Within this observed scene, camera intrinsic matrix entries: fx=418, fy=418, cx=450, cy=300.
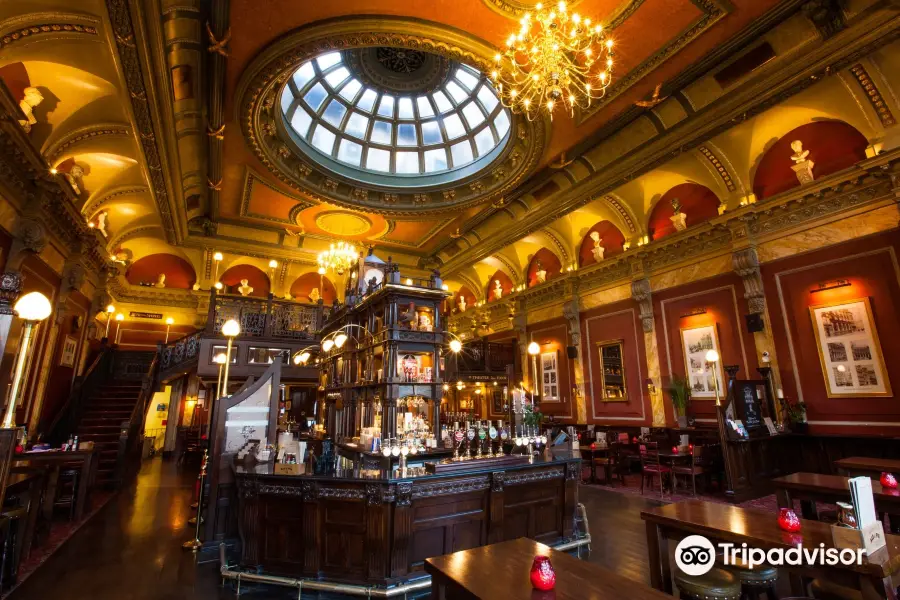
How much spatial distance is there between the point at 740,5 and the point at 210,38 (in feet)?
26.8

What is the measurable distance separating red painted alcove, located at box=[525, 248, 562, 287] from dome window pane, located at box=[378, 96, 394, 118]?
6.95 m

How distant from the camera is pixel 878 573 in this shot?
2.09m

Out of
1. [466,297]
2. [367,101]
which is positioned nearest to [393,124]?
[367,101]

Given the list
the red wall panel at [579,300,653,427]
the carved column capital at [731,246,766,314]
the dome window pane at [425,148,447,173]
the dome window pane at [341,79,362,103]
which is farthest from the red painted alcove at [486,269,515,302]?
the dome window pane at [341,79,362,103]

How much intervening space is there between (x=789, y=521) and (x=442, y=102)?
13.4 meters

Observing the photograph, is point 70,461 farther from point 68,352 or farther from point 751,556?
point 751,556

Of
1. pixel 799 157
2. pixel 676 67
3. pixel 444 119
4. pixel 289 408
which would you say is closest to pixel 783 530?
pixel 676 67

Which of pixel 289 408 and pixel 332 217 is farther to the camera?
pixel 289 408

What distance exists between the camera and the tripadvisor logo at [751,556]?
2.25m

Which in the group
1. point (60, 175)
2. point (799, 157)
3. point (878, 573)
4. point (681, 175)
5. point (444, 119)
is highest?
point (444, 119)

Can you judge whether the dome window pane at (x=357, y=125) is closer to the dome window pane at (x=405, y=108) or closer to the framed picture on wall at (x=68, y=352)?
the dome window pane at (x=405, y=108)

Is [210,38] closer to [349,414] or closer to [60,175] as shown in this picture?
[60,175]

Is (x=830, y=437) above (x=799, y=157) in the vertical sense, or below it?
below

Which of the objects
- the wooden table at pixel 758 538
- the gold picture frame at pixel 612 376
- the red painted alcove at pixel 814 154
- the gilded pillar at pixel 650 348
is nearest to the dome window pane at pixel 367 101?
the gilded pillar at pixel 650 348
